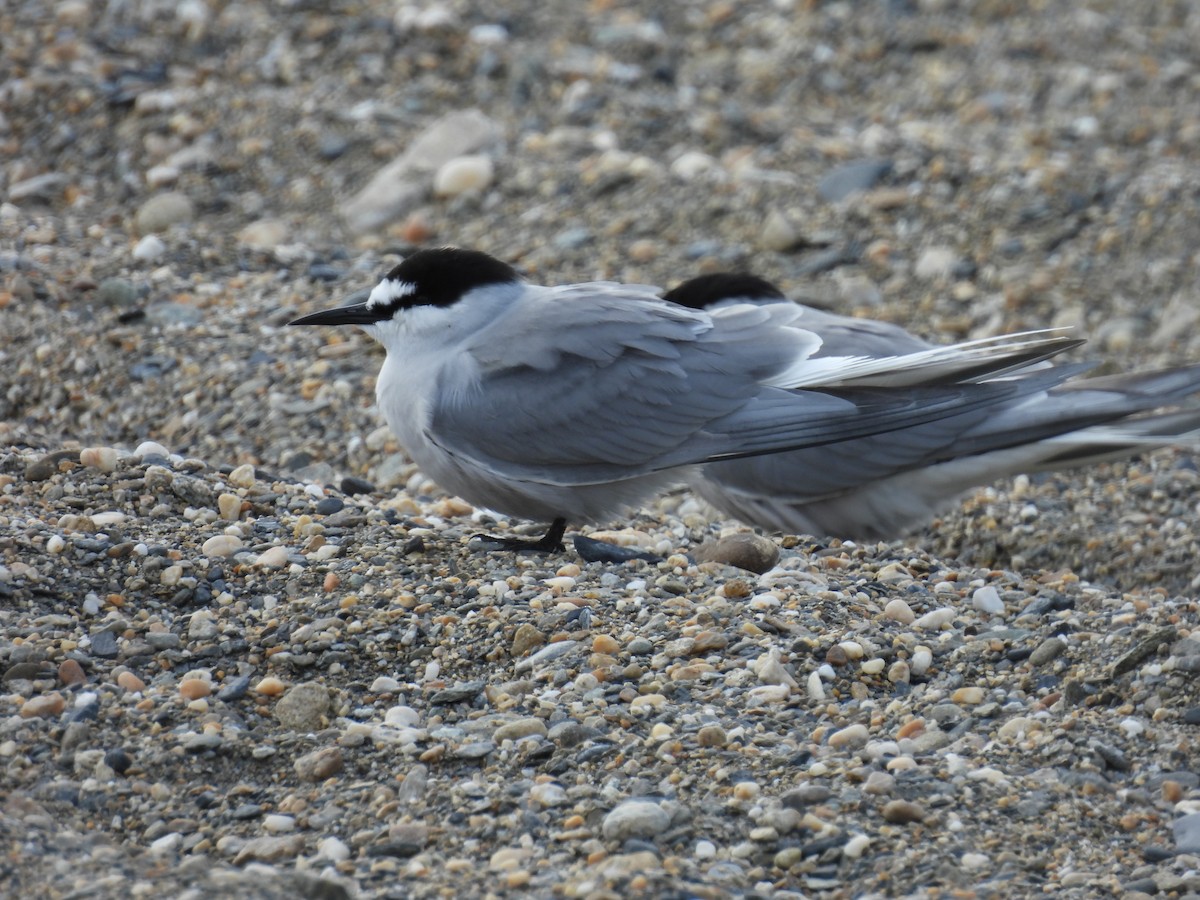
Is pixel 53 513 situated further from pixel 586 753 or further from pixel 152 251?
pixel 152 251

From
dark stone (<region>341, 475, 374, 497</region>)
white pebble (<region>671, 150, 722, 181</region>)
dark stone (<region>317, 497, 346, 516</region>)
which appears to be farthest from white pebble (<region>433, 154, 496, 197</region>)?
dark stone (<region>317, 497, 346, 516</region>)

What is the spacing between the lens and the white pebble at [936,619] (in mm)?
3689

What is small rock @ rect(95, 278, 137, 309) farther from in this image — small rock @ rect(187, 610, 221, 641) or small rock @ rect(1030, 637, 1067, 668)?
small rock @ rect(1030, 637, 1067, 668)

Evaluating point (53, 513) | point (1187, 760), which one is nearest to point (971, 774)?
point (1187, 760)

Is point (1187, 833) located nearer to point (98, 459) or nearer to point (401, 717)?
point (401, 717)

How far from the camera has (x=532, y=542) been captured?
13.5ft

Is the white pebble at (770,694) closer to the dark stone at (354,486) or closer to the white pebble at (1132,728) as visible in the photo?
the white pebble at (1132,728)

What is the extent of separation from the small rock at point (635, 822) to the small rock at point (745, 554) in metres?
1.30

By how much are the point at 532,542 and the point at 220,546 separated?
805 mm

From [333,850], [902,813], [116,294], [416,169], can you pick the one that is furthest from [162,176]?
[902,813]

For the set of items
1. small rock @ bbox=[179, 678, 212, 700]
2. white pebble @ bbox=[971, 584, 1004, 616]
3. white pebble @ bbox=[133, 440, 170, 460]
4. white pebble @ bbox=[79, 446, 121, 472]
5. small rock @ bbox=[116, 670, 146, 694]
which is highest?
white pebble @ bbox=[79, 446, 121, 472]

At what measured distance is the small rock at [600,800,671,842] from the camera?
9.12ft

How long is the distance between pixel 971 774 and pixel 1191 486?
244 cm

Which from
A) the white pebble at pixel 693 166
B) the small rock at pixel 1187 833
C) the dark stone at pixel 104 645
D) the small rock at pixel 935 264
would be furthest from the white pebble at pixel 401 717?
the white pebble at pixel 693 166
